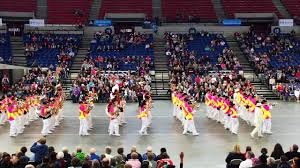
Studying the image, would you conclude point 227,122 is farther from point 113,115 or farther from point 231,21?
point 231,21

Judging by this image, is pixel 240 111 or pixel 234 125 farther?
pixel 240 111

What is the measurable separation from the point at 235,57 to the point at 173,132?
21391mm

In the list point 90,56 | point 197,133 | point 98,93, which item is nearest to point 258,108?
point 197,133

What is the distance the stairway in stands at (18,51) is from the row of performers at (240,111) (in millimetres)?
20869

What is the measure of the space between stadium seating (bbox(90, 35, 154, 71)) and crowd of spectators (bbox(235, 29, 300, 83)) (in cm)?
883

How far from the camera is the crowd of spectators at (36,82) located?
32.5 metres

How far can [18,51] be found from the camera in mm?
43906

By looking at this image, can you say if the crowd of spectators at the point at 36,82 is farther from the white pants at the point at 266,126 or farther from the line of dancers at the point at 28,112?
the white pants at the point at 266,126

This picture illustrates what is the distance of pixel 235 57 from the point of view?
41.8 m

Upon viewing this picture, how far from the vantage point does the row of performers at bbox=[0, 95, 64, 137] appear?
21.1 m

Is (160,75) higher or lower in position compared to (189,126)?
higher

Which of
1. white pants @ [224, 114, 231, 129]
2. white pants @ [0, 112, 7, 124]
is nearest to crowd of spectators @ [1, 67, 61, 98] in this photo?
white pants @ [0, 112, 7, 124]

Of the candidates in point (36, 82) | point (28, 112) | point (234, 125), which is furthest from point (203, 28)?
point (234, 125)

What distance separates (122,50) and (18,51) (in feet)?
30.9
